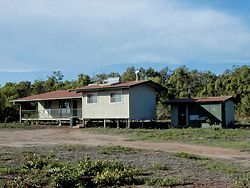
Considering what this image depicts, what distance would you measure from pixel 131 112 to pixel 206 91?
67.5ft

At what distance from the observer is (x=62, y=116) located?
42.9 m

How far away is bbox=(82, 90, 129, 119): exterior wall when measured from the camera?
35.1 metres

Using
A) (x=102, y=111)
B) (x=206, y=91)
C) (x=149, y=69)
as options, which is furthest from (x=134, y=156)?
(x=149, y=69)

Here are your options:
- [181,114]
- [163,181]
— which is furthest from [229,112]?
[163,181]

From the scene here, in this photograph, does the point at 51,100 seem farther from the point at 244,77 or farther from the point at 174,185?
the point at 174,185

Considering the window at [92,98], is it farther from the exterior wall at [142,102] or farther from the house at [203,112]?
the house at [203,112]

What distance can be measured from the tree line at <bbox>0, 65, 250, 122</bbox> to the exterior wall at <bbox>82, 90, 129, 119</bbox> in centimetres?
743

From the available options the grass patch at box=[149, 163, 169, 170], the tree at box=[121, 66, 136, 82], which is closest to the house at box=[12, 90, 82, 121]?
the tree at box=[121, 66, 136, 82]

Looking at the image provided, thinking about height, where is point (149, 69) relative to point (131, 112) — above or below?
above

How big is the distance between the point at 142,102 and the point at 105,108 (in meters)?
3.25

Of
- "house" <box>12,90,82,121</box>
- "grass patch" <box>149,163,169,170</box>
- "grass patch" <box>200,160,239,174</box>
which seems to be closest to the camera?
"grass patch" <box>200,160,239,174</box>

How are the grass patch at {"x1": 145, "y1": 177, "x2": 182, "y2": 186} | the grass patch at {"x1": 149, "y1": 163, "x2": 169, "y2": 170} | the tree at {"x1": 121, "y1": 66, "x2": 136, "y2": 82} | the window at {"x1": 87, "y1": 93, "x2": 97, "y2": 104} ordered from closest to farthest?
1. the grass patch at {"x1": 145, "y1": 177, "x2": 182, "y2": 186}
2. the grass patch at {"x1": 149, "y1": 163, "x2": 169, "y2": 170}
3. the window at {"x1": 87, "y1": 93, "x2": 97, "y2": 104}
4. the tree at {"x1": 121, "y1": 66, "x2": 136, "y2": 82}

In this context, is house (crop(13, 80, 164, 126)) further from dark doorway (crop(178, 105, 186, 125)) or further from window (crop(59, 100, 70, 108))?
dark doorway (crop(178, 105, 186, 125))

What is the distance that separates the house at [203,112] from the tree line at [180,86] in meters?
6.08
